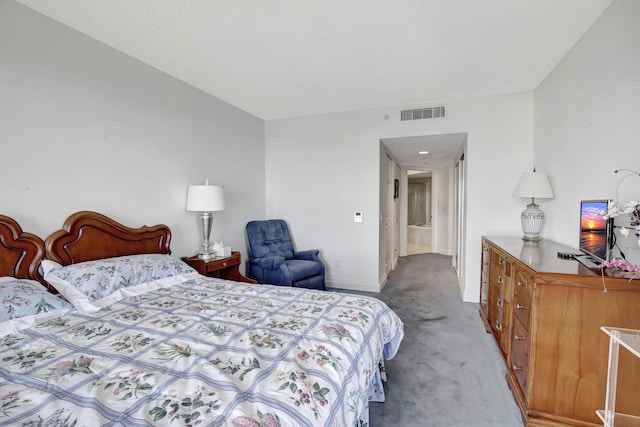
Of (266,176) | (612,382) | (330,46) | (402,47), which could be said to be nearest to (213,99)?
(266,176)

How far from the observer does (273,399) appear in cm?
94

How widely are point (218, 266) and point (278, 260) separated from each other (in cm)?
71

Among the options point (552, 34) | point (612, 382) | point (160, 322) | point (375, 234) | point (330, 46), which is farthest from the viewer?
point (375, 234)

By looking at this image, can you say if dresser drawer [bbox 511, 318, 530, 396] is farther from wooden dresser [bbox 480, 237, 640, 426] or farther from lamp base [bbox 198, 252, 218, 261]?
lamp base [bbox 198, 252, 218, 261]

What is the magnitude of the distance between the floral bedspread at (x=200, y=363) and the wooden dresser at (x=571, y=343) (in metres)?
0.75

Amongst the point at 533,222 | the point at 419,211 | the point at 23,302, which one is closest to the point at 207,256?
the point at 23,302

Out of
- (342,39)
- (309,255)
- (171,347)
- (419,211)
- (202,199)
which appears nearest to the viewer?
(171,347)

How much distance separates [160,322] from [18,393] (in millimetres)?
615

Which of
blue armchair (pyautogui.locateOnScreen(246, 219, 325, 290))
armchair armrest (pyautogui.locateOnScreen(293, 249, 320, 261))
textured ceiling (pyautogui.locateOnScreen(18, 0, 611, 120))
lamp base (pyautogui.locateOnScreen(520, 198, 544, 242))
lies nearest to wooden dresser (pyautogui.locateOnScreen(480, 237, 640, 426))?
lamp base (pyautogui.locateOnScreen(520, 198, 544, 242))

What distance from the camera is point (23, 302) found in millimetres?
1546

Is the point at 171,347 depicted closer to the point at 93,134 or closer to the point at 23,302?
the point at 23,302

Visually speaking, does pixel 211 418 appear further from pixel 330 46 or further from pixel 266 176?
pixel 266 176

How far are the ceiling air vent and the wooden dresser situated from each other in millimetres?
2498

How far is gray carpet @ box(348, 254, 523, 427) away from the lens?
1758mm
